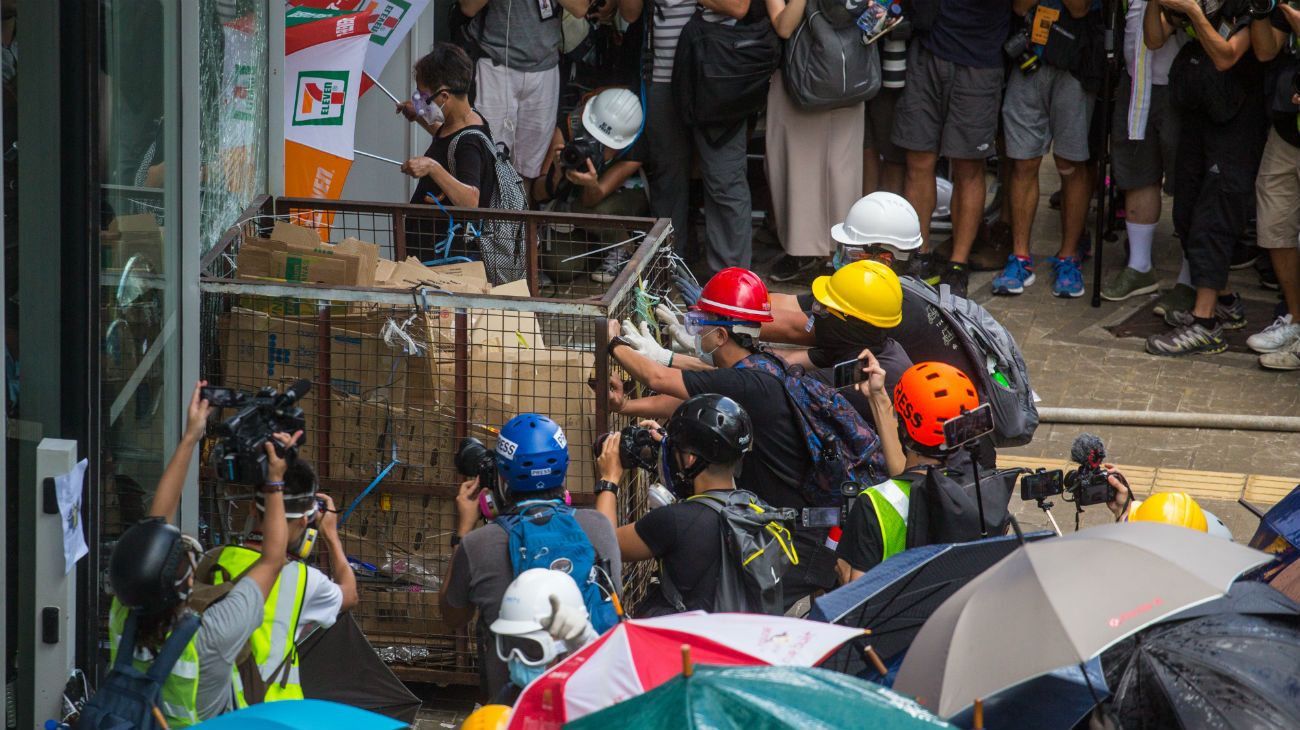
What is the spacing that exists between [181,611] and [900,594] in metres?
1.83

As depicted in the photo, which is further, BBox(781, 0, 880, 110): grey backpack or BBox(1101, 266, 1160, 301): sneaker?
BBox(1101, 266, 1160, 301): sneaker

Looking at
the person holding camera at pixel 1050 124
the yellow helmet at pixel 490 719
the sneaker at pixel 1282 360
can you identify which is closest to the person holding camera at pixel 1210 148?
the sneaker at pixel 1282 360

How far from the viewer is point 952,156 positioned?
32.3ft

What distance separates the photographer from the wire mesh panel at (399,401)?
5.85 metres

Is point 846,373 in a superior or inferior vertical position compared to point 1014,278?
inferior

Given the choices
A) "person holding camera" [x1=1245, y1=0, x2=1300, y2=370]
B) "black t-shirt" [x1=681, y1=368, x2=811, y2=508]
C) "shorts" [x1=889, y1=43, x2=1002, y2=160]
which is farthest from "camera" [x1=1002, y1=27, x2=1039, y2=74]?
"black t-shirt" [x1=681, y1=368, x2=811, y2=508]

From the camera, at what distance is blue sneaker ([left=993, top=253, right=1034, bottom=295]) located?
10.1 meters

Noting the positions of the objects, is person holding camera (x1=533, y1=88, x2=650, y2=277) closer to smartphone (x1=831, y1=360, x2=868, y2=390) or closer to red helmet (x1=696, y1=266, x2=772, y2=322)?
red helmet (x1=696, y1=266, x2=772, y2=322)

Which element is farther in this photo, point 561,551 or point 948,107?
point 948,107

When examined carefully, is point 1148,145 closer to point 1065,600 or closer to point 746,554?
point 746,554

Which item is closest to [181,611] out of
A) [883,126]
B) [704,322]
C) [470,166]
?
[704,322]

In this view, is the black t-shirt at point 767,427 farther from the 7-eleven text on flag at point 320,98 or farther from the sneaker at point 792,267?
the sneaker at point 792,267

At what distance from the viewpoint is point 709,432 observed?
478cm

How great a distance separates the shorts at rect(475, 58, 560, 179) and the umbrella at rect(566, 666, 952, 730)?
22.7 ft
